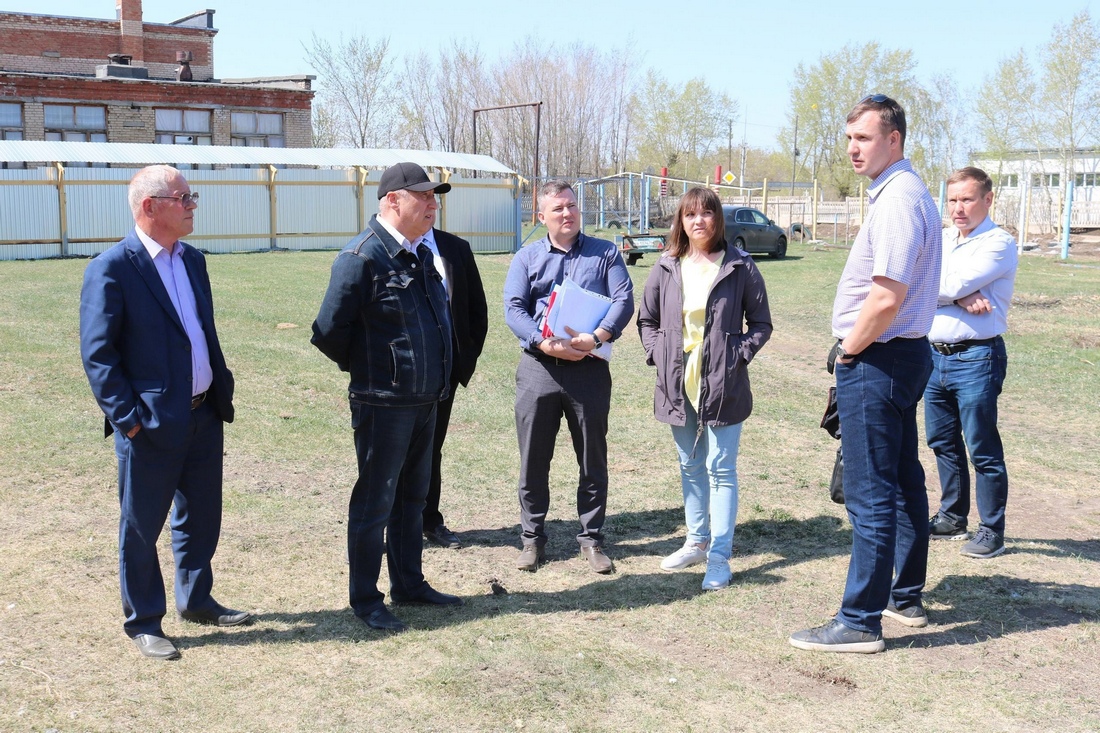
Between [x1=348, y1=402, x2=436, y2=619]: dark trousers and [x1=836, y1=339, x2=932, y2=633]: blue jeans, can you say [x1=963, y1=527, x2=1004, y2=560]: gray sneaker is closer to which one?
[x1=836, y1=339, x2=932, y2=633]: blue jeans

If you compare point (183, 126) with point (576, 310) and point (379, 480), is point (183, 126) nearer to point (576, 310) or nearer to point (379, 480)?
point (576, 310)

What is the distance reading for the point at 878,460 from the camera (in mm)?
3939

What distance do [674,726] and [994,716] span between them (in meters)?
1.16

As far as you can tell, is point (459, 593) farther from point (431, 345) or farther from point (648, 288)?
point (648, 288)

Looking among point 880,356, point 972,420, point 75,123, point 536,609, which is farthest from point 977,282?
point 75,123

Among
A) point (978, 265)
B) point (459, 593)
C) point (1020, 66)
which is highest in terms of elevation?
point (1020, 66)

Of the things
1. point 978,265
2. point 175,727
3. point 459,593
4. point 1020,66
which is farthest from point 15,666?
point 1020,66

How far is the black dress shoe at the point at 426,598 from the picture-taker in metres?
4.61

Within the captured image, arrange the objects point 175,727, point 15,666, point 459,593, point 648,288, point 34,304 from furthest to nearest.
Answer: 1. point 34,304
2. point 648,288
3. point 459,593
4. point 15,666
5. point 175,727

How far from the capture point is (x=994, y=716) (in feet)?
11.6

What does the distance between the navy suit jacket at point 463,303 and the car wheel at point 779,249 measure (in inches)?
919

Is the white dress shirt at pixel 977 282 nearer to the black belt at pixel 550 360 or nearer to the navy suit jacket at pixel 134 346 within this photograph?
the black belt at pixel 550 360

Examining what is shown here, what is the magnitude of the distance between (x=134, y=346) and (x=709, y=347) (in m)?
2.61

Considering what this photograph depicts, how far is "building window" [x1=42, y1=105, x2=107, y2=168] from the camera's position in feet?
115
